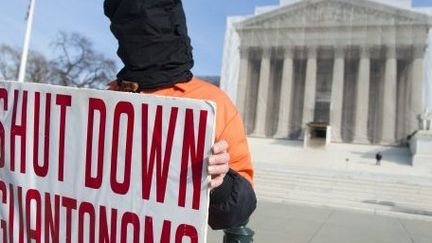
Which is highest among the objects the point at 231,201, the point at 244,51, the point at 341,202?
the point at 244,51

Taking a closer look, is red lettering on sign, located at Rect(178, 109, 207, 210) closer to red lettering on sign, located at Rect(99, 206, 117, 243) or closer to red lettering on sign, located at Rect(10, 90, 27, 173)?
red lettering on sign, located at Rect(99, 206, 117, 243)

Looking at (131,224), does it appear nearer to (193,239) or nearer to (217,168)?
(193,239)

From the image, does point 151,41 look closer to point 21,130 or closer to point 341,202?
point 21,130

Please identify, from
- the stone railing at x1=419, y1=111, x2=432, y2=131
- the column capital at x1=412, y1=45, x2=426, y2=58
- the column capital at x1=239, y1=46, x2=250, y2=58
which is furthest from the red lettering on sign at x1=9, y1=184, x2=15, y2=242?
the column capital at x1=239, y1=46, x2=250, y2=58

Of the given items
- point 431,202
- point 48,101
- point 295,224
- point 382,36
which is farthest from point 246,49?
point 48,101

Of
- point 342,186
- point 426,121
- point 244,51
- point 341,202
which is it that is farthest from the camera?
point 244,51

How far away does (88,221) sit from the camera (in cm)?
154

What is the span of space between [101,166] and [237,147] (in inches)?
16.2

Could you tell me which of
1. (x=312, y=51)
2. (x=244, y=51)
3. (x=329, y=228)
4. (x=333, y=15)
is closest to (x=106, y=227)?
(x=329, y=228)

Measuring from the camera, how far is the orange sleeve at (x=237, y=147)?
60.1 inches

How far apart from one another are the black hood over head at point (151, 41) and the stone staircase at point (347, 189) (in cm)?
1284

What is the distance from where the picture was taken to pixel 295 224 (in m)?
9.38

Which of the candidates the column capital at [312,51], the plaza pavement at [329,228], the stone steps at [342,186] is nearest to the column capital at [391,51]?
the column capital at [312,51]

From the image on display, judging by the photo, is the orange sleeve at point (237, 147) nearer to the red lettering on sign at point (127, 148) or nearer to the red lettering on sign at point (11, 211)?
the red lettering on sign at point (127, 148)
